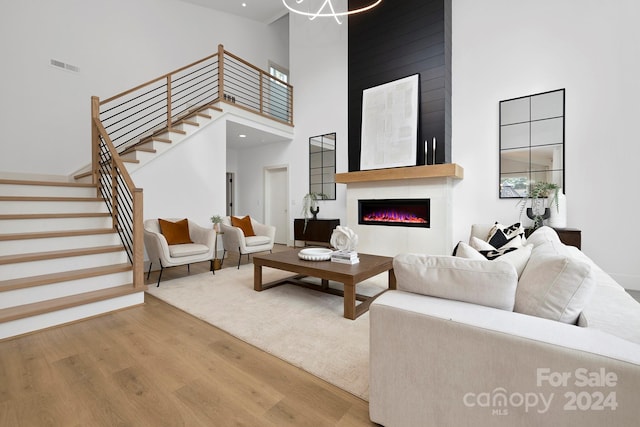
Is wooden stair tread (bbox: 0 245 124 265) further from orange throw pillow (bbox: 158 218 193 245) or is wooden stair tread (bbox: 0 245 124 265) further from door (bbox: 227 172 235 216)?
door (bbox: 227 172 235 216)

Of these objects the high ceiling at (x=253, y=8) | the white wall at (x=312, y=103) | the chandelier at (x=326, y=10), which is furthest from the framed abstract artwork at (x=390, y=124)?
the high ceiling at (x=253, y=8)

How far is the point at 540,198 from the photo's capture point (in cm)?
407

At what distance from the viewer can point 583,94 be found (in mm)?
3879

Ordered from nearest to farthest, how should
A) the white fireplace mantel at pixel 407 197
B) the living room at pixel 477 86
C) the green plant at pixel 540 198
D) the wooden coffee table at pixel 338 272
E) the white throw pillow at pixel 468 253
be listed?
the white throw pillow at pixel 468 253, the wooden coffee table at pixel 338 272, the living room at pixel 477 86, the green plant at pixel 540 198, the white fireplace mantel at pixel 407 197

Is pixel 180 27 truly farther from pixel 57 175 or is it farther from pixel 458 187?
pixel 458 187

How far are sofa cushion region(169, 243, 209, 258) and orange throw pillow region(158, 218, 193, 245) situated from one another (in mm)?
241

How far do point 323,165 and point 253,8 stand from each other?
4396 mm

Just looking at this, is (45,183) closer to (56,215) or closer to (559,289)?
(56,215)

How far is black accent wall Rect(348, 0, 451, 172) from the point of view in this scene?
4.61m

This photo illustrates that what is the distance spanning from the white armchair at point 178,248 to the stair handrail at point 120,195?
27 centimetres

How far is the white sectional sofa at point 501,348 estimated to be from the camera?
2.77ft

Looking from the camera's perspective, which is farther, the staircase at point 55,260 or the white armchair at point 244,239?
the white armchair at point 244,239

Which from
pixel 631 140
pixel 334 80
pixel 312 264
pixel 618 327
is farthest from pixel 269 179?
pixel 618 327

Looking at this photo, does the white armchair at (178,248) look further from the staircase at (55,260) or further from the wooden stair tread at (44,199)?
the wooden stair tread at (44,199)
